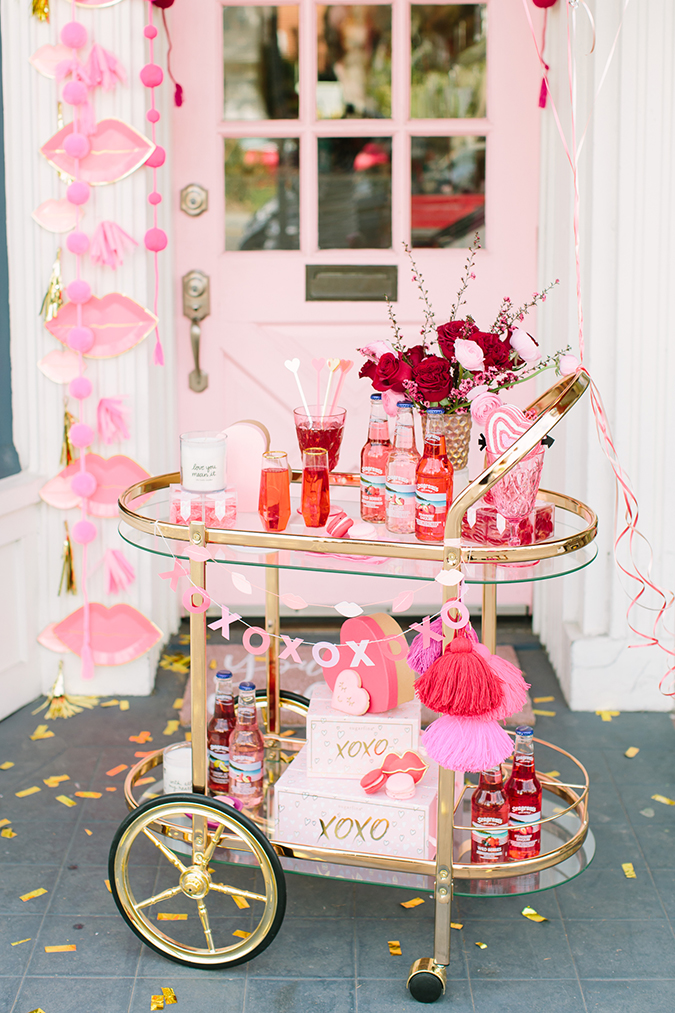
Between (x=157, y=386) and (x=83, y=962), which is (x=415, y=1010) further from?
(x=157, y=386)

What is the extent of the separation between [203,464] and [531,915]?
1052 millimetres

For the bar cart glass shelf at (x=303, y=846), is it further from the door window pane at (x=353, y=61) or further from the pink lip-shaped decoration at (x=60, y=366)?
the door window pane at (x=353, y=61)

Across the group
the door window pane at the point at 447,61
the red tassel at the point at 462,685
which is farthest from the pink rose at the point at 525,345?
the door window pane at the point at 447,61

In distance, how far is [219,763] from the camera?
6.40 ft

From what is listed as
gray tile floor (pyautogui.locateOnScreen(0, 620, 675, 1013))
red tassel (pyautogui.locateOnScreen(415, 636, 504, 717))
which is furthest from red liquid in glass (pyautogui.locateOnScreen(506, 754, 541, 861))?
red tassel (pyautogui.locateOnScreen(415, 636, 504, 717))

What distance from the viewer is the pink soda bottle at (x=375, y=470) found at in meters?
1.74

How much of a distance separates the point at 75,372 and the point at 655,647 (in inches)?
66.8

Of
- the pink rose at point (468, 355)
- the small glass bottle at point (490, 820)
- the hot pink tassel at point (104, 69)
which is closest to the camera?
the pink rose at point (468, 355)

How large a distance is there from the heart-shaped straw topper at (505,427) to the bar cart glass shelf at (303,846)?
6cm

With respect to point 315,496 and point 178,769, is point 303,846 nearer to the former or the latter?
point 178,769

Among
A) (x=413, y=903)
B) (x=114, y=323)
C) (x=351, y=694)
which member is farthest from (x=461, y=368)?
(x=114, y=323)

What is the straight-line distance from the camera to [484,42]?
9.51ft

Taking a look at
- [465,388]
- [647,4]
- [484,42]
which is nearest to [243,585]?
[465,388]

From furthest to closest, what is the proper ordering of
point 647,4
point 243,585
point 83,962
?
point 647,4, point 83,962, point 243,585
